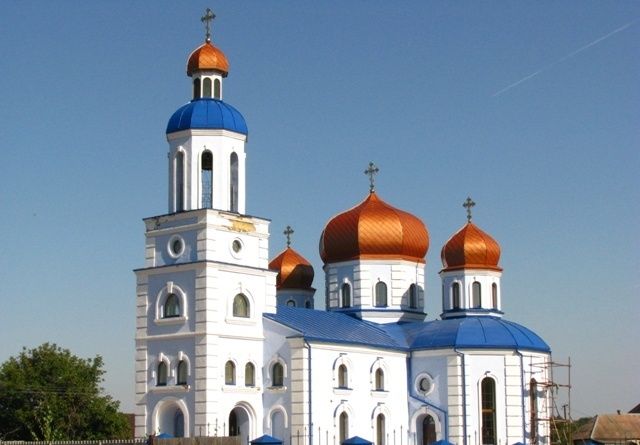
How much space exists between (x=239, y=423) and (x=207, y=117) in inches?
501

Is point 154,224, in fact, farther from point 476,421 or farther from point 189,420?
point 476,421

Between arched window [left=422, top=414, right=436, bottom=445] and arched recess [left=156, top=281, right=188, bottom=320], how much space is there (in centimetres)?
1416

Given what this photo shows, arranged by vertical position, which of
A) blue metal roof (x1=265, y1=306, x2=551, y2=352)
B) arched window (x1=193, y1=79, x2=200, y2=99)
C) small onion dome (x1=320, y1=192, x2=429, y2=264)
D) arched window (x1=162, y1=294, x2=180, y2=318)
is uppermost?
arched window (x1=193, y1=79, x2=200, y2=99)

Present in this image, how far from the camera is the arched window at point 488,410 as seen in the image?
58969mm

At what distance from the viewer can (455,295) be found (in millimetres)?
64938

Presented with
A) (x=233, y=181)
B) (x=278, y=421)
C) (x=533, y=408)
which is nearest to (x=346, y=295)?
(x=533, y=408)

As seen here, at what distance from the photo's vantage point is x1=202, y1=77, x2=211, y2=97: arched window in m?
54.6

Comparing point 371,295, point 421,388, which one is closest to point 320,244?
point 371,295

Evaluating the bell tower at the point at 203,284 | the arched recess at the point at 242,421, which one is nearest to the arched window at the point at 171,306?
the bell tower at the point at 203,284

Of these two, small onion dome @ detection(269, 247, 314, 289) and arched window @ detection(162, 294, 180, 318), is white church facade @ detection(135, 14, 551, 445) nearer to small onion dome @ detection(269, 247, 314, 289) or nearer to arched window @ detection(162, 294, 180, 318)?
arched window @ detection(162, 294, 180, 318)

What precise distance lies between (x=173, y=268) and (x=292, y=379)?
22.0ft

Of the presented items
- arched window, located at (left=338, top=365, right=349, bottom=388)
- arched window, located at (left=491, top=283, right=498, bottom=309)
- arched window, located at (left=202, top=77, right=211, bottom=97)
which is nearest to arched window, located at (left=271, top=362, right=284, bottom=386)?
arched window, located at (left=338, top=365, right=349, bottom=388)

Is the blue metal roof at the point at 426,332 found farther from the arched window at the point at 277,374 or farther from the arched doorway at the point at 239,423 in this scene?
the arched doorway at the point at 239,423

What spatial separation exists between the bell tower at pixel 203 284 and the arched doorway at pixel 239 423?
1.6 inches
